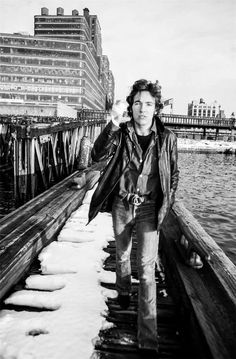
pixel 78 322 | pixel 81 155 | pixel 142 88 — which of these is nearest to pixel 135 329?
pixel 78 322

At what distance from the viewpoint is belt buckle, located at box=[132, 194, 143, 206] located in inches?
106

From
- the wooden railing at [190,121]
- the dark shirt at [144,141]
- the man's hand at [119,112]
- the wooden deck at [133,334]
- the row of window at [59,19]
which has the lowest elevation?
the wooden deck at [133,334]

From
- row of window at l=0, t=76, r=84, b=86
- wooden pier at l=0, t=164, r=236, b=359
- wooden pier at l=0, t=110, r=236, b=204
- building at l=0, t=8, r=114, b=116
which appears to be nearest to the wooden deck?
wooden pier at l=0, t=164, r=236, b=359

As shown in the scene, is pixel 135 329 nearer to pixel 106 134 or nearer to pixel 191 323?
pixel 191 323

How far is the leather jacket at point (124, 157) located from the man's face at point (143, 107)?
5.3 inches

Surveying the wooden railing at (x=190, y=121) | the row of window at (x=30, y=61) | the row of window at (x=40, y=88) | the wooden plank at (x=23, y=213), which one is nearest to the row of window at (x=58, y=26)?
the row of window at (x=30, y=61)

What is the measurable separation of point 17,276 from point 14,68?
95745mm

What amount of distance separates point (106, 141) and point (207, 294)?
180 cm

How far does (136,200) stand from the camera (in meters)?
2.69

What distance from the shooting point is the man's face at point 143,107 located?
8.82 ft

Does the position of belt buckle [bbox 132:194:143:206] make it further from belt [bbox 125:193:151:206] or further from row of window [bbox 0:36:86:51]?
row of window [bbox 0:36:86:51]

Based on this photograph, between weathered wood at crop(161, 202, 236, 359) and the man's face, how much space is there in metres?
1.65

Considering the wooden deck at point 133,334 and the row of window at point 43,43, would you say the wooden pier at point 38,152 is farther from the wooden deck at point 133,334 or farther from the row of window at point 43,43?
the row of window at point 43,43

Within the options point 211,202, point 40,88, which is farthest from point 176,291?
point 40,88
